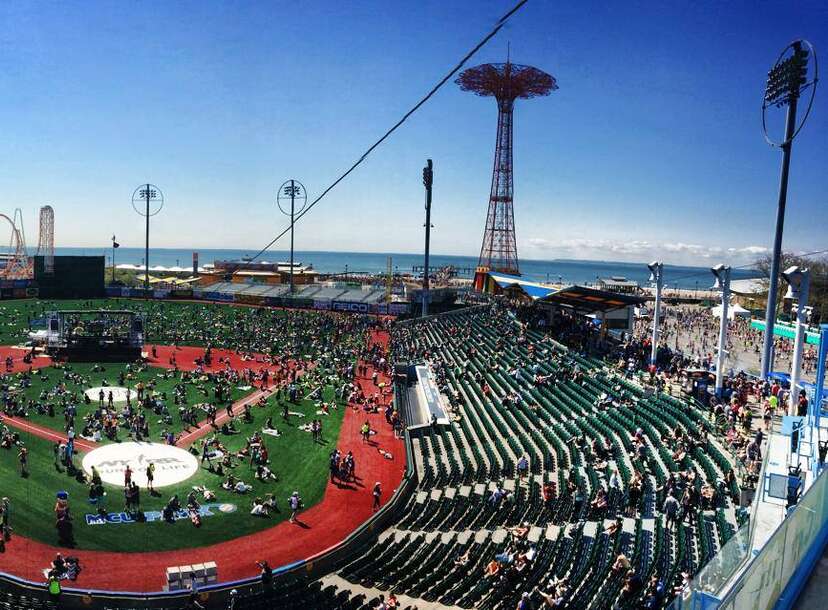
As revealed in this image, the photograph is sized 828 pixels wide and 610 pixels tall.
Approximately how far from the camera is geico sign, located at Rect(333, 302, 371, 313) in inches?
2847

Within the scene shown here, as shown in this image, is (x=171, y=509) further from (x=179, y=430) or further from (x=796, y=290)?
(x=796, y=290)

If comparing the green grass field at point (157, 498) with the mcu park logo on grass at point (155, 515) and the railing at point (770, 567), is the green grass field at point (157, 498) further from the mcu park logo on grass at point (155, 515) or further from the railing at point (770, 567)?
the railing at point (770, 567)

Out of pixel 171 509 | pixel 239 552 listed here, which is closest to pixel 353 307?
pixel 171 509

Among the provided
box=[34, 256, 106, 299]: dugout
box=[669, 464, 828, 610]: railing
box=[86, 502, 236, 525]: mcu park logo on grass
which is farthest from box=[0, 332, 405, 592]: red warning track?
box=[34, 256, 106, 299]: dugout

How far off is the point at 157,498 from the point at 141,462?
3.80 m

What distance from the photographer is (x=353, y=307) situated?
73.2m

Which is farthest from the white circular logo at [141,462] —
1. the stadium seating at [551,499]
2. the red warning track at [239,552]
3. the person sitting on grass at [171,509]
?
the stadium seating at [551,499]

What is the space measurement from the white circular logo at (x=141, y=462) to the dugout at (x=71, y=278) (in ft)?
Result: 188

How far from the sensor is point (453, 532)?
722 inches

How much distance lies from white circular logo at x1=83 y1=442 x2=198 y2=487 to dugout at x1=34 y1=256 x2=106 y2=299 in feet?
188

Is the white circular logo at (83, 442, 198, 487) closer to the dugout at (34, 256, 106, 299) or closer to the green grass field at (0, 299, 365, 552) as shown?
the green grass field at (0, 299, 365, 552)

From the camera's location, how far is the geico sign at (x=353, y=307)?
72.3 m

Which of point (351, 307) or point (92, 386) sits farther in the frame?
point (351, 307)

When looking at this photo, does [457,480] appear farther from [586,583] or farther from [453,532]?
[586,583]
